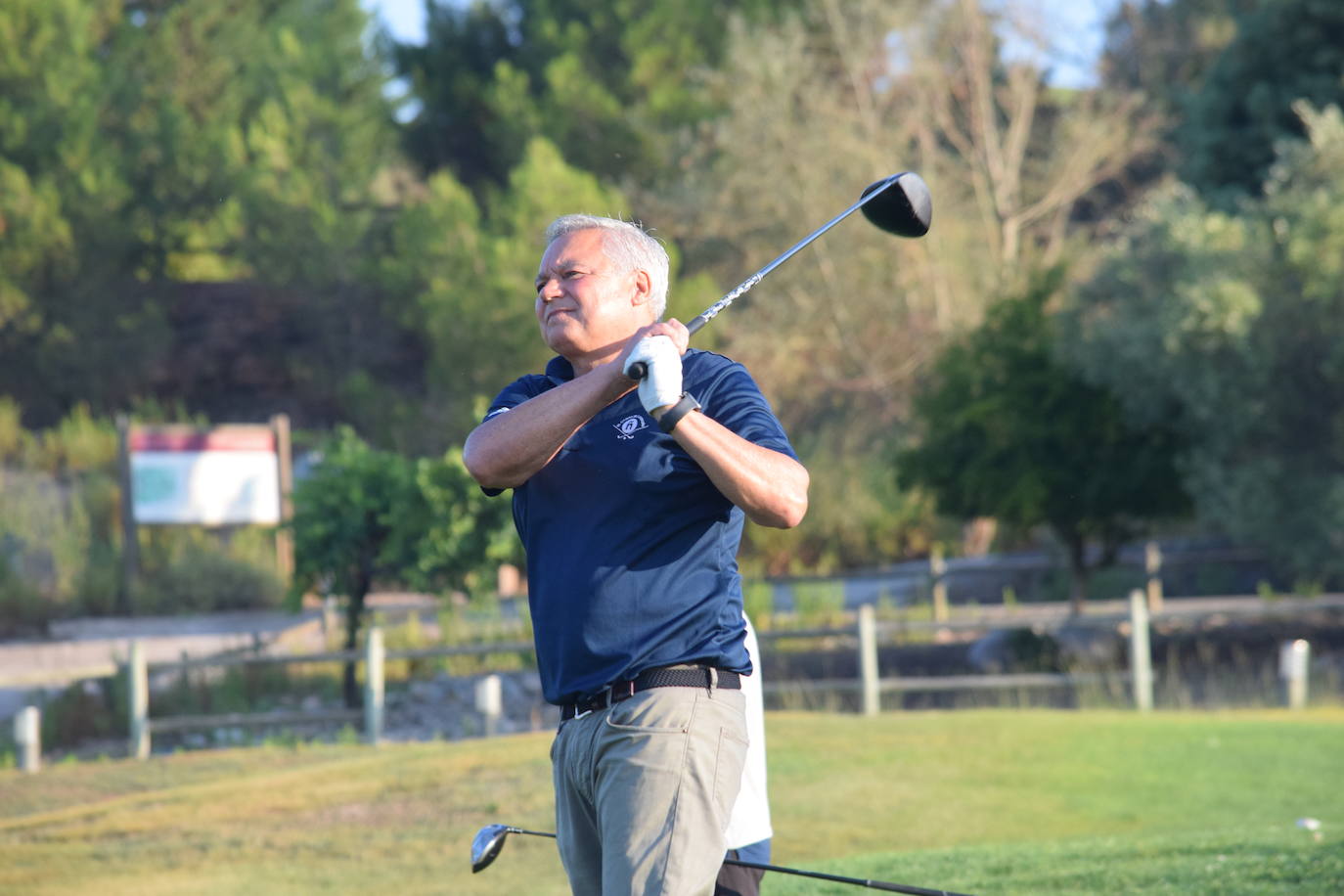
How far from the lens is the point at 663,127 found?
28688mm

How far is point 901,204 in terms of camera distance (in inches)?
145

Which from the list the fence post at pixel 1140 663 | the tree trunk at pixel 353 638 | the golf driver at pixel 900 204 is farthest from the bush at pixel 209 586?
the golf driver at pixel 900 204

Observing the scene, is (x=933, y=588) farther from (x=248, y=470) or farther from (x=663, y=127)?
(x=663, y=127)

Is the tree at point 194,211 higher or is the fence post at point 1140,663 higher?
the tree at point 194,211

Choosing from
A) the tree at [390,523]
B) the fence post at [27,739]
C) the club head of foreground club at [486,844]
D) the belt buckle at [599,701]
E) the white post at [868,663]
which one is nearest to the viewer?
the belt buckle at [599,701]

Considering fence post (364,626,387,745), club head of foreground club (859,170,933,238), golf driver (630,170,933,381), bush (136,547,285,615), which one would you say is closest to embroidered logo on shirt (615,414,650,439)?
golf driver (630,170,933,381)

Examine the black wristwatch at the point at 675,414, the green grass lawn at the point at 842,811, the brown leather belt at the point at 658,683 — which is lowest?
the green grass lawn at the point at 842,811

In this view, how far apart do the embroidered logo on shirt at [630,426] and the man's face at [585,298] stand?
0.24 m

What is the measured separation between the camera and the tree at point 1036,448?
1683cm

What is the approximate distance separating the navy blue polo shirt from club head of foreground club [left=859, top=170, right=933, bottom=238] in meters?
0.98

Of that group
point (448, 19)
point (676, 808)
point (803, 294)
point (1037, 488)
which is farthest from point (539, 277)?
point (448, 19)

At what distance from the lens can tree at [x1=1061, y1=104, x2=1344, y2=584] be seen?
15.4 metres

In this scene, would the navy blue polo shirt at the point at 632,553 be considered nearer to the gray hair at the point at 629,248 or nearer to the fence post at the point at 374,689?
the gray hair at the point at 629,248

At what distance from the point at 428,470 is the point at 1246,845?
27.4 ft
